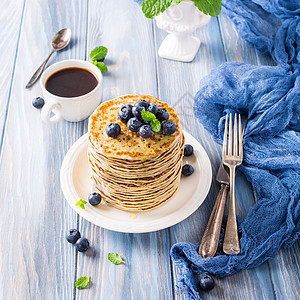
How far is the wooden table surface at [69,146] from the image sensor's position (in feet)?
4.77

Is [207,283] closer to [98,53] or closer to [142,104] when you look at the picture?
[142,104]

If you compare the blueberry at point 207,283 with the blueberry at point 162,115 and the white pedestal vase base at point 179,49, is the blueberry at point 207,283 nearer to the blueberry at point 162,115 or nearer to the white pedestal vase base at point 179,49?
the blueberry at point 162,115

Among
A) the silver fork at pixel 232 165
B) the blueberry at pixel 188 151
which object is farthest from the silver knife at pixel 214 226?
the blueberry at pixel 188 151

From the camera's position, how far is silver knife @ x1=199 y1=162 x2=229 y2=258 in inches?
58.3

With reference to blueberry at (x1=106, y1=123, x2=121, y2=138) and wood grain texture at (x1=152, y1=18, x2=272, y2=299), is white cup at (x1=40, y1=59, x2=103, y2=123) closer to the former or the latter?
wood grain texture at (x1=152, y1=18, x2=272, y2=299)

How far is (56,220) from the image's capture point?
1612 millimetres

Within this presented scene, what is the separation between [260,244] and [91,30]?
1512 mm

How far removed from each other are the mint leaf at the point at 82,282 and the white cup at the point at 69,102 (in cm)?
69

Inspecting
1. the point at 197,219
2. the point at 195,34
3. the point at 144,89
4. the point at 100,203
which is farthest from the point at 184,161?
the point at 195,34

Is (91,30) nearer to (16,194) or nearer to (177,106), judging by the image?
(177,106)

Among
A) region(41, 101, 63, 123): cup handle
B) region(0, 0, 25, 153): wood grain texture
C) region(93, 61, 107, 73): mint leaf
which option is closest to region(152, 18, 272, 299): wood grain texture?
region(93, 61, 107, 73): mint leaf

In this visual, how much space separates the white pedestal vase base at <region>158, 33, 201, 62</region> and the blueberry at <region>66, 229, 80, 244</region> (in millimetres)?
1108

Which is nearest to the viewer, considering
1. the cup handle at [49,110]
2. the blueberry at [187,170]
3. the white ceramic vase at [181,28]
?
the blueberry at [187,170]

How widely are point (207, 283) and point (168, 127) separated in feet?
1.77
